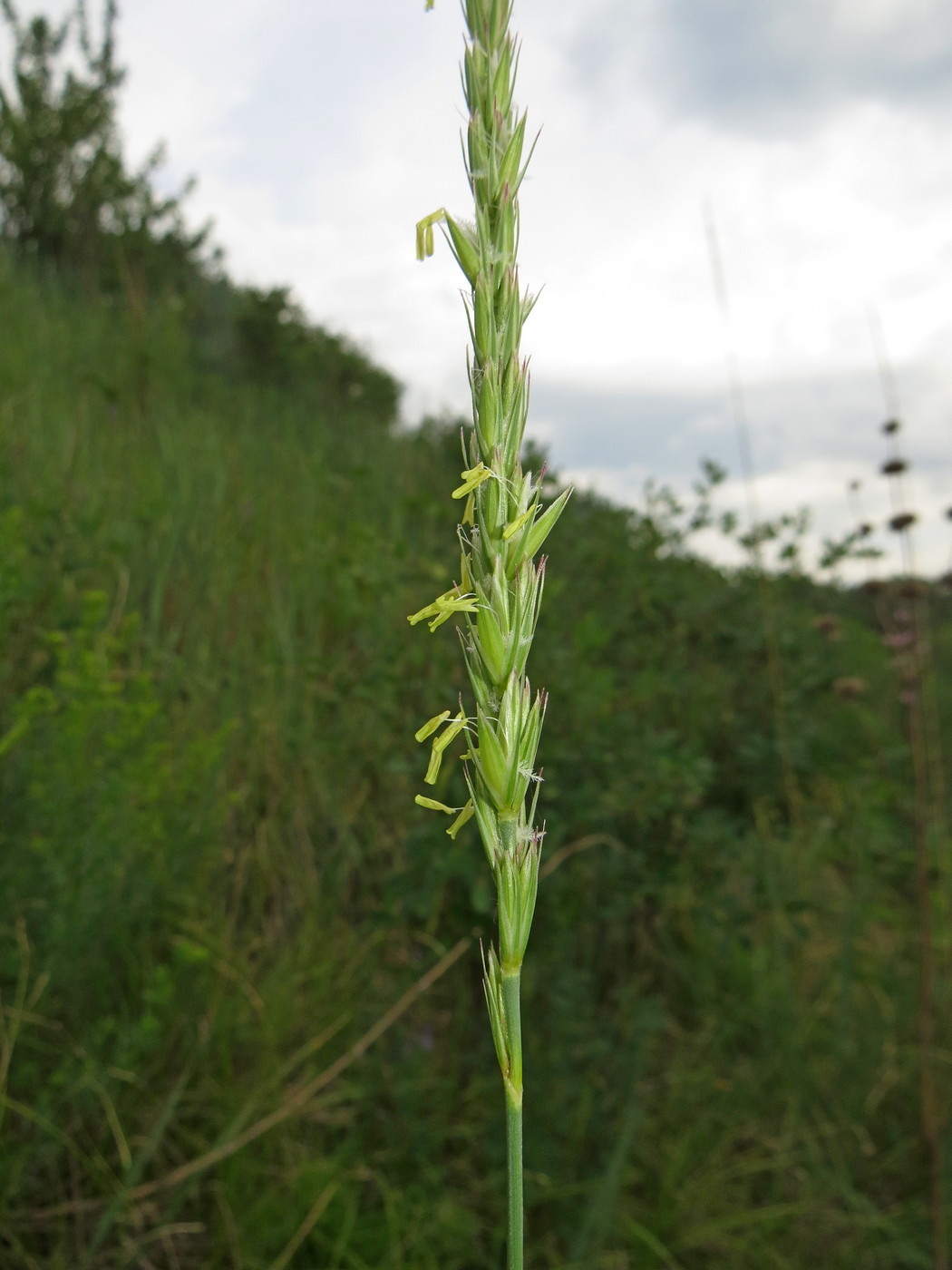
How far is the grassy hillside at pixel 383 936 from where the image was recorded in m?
2.20

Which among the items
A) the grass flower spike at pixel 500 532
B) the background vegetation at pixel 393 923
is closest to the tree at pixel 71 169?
the background vegetation at pixel 393 923

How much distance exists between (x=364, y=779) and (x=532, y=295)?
2.59m

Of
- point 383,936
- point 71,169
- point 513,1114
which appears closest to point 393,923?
point 383,936

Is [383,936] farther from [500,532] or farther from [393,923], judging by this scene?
[500,532]

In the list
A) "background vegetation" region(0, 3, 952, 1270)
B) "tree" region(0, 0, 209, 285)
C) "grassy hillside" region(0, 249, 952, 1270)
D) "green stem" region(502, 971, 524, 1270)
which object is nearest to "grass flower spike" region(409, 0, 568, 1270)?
"green stem" region(502, 971, 524, 1270)

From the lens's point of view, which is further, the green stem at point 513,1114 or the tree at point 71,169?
the tree at point 71,169

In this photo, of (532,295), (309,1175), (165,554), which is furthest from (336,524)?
(532,295)

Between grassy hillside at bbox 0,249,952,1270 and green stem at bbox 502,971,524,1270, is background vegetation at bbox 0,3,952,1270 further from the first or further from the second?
green stem at bbox 502,971,524,1270

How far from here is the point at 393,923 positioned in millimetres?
2549

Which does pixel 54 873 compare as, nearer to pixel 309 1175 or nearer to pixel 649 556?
pixel 309 1175

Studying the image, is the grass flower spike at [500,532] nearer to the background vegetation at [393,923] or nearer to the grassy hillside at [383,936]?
the background vegetation at [393,923]

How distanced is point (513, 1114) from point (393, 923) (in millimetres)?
2036

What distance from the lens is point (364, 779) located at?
10.2 feet

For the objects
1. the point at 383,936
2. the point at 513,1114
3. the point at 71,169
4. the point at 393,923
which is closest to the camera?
the point at 513,1114
